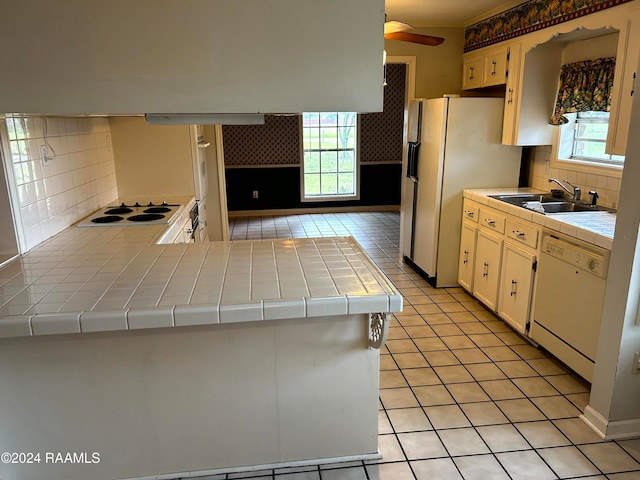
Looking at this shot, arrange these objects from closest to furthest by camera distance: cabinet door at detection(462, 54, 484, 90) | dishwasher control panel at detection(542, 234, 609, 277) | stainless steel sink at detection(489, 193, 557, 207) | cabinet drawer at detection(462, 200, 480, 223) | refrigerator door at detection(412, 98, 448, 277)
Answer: dishwasher control panel at detection(542, 234, 609, 277) → stainless steel sink at detection(489, 193, 557, 207) → cabinet drawer at detection(462, 200, 480, 223) → refrigerator door at detection(412, 98, 448, 277) → cabinet door at detection(462, 54, 484, 90)

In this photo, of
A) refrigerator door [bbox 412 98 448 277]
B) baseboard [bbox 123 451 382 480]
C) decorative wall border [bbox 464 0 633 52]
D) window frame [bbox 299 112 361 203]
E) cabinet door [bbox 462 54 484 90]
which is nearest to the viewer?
baseboard [bbox 123 451 382 480]

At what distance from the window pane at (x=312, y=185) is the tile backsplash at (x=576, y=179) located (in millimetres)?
4387

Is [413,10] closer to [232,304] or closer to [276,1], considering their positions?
[276,1]

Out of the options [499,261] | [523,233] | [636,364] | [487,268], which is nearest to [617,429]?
[636,364]

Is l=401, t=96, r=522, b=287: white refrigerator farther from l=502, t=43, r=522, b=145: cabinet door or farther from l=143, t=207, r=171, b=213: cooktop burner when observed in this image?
l=143, t=207, r=171, b=213: cooktop burner

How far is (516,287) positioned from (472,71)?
230 centimetres

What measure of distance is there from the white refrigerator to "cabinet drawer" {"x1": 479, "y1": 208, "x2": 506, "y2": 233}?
400 mm

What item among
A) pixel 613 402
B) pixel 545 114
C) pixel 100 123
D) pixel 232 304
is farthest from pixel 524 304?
pixel 100 123

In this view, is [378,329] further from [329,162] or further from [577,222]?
[329,162]

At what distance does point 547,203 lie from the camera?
11.4ft

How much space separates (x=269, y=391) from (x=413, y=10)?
11.5 feet

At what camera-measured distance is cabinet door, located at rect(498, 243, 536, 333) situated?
314cm

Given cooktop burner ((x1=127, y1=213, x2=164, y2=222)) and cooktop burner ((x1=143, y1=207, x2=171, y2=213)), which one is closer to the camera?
cooktop burner ((x1=127, y1=213, x2=164, y2=222))

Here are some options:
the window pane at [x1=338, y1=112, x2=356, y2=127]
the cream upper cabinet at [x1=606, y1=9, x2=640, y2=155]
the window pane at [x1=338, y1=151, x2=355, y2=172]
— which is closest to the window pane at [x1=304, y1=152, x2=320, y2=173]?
the window pane at [x1=338, y1=151, x2=355, y2=172]
